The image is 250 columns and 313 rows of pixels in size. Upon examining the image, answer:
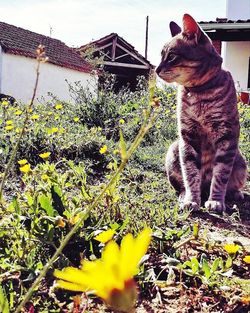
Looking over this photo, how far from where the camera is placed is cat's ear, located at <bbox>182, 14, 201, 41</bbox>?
3.47 meters

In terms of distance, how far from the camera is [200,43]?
357 cm

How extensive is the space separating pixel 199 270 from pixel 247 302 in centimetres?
32

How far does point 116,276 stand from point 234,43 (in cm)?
1442

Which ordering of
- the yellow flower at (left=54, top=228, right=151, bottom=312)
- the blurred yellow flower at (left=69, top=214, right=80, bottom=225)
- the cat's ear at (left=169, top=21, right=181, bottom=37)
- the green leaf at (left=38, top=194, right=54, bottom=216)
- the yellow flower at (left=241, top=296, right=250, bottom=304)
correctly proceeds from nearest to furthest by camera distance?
the yellow flower at (left=54, top=228, right=151, bottom=312) < the yellow flower at (left=241, top=296, right=250, bottom=304) < the blurred yellow flower at (left=69, top=214, right=80, bottom=225) < the green leaf at (left=38, top=194, right=54, bottom=216) < the cat's ear at (left=169, top=21, right=181, bottom=37)

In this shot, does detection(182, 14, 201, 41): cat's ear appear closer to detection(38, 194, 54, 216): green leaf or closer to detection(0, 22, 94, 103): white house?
detection(38, 194, 54, 216): green leaf

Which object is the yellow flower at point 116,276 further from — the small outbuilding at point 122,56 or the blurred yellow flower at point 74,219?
the small outbuilding at point 122,56

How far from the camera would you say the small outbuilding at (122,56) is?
1094 inches

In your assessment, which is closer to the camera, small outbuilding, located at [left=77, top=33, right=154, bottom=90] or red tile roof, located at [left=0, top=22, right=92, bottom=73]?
red tile roof, located at [left=0, top=22, right=92, bottom=73]

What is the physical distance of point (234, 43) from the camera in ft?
46.6

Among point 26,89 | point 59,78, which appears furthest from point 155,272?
point 59,78

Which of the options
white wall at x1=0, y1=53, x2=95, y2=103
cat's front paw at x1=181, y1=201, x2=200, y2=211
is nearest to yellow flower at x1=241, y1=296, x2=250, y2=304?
cat's front paw at x1=181, y1=201, x2=200, y2=211

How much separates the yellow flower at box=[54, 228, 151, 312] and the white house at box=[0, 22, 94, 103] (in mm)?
20213

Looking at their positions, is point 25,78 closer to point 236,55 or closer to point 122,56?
point 122,56

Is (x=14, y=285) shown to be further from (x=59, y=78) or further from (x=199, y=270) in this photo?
(x=59, y=78)
